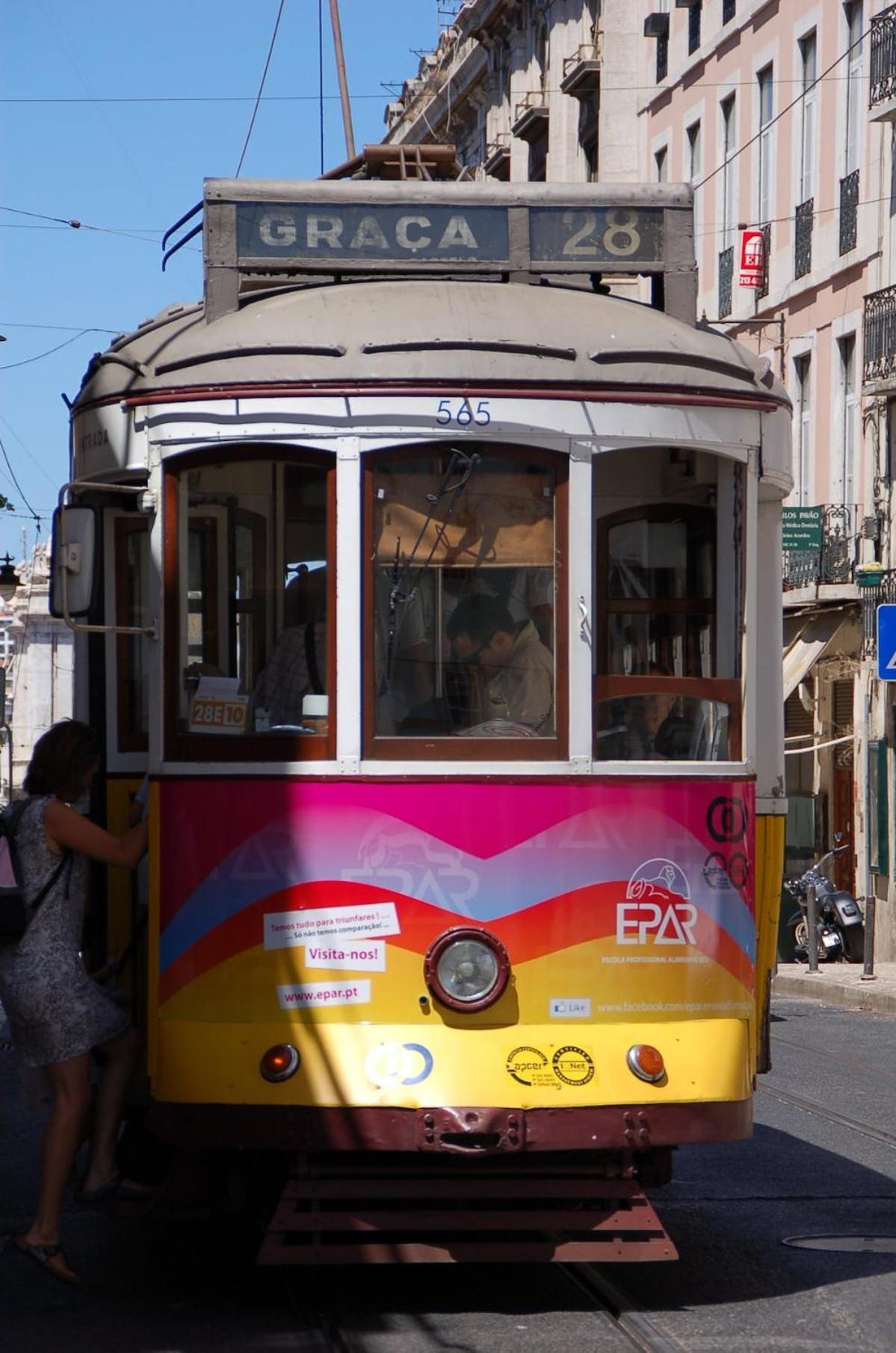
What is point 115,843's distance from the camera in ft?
24.5

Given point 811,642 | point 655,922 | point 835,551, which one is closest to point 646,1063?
point 655,922

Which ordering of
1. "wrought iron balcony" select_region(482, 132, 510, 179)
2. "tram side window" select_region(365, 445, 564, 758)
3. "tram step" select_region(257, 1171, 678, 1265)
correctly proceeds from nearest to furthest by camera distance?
"tram step" select_region(257, 1171, 678, 1265) < "tram side window" select_region(365, 445, 564, 758) < "wrought iron balcony" select_region(482, 132, 510, 179)

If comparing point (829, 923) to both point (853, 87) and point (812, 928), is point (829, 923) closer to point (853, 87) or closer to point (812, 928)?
point (812, 928)

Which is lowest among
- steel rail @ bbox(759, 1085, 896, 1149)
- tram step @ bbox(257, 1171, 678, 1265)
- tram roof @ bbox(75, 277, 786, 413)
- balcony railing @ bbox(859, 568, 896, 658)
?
steel rail @ bbox(759, 1085, 896, 1149)

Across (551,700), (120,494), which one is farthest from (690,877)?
(120,494)

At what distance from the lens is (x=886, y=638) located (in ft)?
65.2

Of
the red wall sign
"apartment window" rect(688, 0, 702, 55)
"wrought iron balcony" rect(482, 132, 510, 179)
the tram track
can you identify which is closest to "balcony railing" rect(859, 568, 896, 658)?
the red wall sign

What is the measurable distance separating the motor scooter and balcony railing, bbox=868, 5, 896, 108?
910cm

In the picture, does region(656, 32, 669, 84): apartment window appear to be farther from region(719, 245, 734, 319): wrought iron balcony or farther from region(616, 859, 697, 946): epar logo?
region(616, 859, 697, 946): epar logo

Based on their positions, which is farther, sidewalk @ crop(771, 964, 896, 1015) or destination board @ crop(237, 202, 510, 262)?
sidewalk @ crop(771, 964, 896, 1015)

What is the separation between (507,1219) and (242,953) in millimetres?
1137

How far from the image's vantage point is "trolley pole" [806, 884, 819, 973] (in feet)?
77.8

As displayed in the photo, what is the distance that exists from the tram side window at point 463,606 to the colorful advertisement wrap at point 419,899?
23cm

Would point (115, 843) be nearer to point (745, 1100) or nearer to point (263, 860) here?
point (263, 860)
